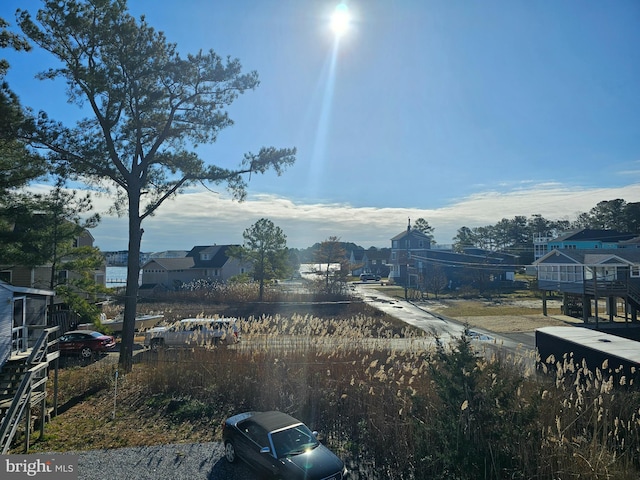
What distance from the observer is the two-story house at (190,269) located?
169 ft

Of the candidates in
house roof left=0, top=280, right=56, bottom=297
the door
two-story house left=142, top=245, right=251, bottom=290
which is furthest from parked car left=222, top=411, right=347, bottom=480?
two-story house left=142, top=245, right=251, bottom=290

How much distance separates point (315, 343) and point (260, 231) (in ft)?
87.8

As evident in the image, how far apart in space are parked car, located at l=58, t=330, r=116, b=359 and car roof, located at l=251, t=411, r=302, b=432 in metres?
13.4

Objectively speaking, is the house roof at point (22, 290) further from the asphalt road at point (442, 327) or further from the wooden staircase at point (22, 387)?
the asphalt road at point (442, 327)

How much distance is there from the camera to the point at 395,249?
66.2 m

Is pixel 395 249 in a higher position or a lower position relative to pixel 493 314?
higher

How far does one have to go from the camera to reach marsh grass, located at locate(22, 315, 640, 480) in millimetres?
6574

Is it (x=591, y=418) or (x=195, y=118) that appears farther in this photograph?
(x=195, y=118)

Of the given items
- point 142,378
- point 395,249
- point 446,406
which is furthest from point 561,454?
point 395,249

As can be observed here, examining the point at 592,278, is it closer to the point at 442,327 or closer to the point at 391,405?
the point at 442,327

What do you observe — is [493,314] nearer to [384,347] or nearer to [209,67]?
[384,347]

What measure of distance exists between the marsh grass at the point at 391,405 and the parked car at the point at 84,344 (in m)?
4.16

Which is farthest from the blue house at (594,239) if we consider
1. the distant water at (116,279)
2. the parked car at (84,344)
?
the distant water at (116,279)

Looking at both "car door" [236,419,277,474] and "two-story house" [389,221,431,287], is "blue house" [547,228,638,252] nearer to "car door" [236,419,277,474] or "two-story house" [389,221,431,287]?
"two-story house" [389,221,431,287]
